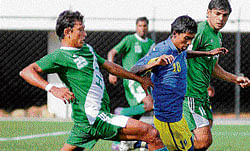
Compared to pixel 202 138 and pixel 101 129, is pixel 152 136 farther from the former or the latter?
pixel 202 138

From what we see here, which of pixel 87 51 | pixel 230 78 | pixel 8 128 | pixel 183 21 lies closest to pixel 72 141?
pixel 87 51

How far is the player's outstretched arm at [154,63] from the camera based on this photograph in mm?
4105

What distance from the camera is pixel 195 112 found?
5070 millimetres

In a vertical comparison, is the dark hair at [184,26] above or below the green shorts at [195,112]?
above

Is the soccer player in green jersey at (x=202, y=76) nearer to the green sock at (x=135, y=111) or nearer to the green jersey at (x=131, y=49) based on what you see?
the green sock at (x=135, y=111)

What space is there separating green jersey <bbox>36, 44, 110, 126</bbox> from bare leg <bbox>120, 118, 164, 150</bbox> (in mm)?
313

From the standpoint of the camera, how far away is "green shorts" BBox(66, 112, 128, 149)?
391cm

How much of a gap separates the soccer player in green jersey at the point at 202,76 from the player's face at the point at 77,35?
154 centimetres

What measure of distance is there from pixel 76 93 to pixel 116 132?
524 millimetres

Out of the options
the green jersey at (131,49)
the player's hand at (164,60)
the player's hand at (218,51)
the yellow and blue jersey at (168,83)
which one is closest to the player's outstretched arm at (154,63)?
the player's hand at (164,60)

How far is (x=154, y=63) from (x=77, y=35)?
813 millimetres

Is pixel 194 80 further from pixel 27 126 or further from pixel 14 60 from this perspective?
pixel 14 60

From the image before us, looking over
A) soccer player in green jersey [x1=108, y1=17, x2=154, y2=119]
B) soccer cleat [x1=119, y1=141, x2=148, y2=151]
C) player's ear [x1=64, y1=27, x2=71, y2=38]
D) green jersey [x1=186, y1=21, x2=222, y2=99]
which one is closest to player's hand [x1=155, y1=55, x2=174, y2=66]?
player's ear [x1=64, y1=27, x2=71, y2=38]

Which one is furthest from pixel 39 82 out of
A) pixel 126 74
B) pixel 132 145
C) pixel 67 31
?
pixel 132 145
